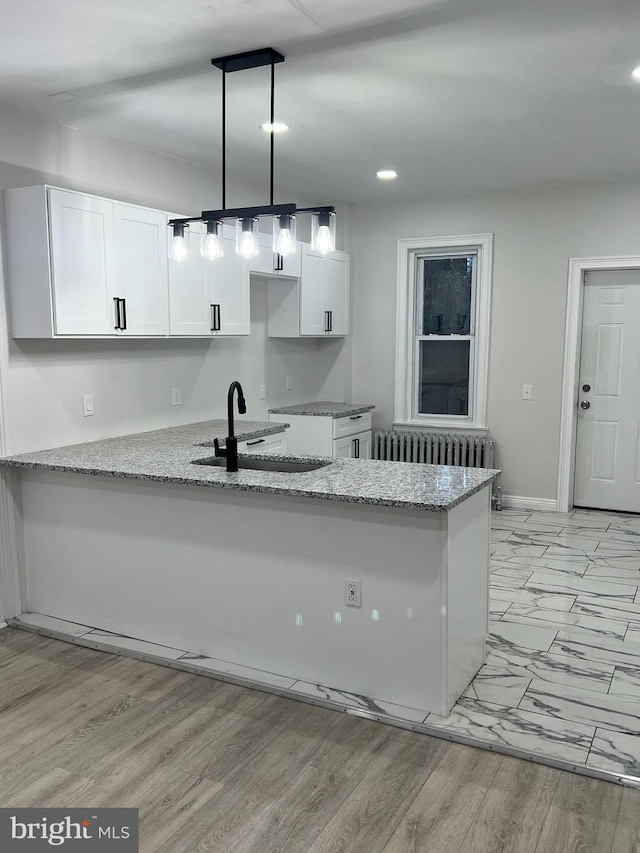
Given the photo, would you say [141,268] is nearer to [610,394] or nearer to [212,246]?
[212,246]

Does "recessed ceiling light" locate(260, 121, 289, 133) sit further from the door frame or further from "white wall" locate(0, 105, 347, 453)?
the door frame

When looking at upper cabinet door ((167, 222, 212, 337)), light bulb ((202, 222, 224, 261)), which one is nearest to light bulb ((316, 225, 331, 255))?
light bulb ((202, 222, 224, 261))

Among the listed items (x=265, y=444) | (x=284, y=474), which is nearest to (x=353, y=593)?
(x=284, y=474)

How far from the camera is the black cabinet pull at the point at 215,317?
4480 millimetres

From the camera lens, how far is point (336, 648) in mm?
2877

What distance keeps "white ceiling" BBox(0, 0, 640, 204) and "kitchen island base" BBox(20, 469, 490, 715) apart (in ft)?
5.87

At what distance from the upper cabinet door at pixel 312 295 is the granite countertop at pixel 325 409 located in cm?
61

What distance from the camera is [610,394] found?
569 cm

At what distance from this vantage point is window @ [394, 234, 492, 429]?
5969mm

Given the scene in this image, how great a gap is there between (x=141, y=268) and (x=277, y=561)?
1895 millimetres

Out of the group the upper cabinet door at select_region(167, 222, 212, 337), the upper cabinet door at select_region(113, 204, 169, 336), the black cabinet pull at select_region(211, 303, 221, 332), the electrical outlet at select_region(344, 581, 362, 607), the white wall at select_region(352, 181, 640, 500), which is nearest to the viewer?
the electrical outlet at select_region(344, 581, 362, 607)

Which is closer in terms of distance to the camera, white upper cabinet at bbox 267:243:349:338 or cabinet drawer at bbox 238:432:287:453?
cabinet drawer at bbox 238:432:287:453

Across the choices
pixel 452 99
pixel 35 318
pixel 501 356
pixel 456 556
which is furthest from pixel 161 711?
pixel 501 356

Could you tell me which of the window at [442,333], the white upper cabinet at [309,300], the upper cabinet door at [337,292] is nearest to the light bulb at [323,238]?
the white upper cabinet at [309,300]
